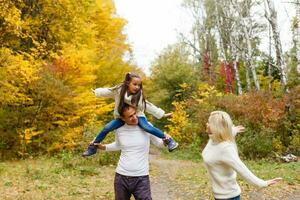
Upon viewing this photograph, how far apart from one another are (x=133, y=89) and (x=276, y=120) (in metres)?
14.5

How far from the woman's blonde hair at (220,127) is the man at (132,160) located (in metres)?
0.74

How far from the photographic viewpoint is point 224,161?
4.43m

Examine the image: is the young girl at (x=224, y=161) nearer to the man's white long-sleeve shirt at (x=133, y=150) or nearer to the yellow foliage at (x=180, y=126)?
the man's white long-sleeve shirt at (x=133, y=150)

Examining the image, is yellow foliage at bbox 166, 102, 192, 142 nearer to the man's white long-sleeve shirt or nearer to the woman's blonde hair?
the man's white long-sleeve shirt

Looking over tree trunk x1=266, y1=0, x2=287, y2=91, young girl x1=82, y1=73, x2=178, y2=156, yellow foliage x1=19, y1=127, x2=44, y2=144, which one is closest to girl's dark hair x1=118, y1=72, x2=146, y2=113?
A: young girl x1=82, y1=73, x2=178, y2=156

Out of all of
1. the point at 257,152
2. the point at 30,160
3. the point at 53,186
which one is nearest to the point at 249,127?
the point at 257,152

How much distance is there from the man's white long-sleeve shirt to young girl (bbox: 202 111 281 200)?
623mm

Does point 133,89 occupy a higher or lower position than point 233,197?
higher

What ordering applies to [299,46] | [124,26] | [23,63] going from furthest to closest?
[124,26] < [299,46] < [23,63]

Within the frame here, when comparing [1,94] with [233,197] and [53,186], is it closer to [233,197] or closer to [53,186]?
[53,186]

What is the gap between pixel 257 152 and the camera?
18.1 m

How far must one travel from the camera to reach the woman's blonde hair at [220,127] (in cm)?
443

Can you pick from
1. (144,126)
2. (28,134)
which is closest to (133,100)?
(144,126)

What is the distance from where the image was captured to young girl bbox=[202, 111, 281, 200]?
4.41 meters
